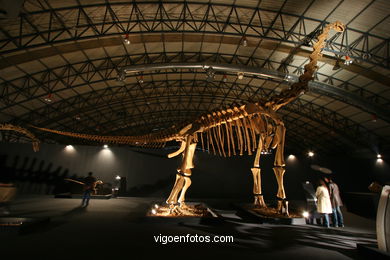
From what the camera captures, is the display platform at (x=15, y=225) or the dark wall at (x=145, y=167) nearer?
the display platform at (x=15, y=225)

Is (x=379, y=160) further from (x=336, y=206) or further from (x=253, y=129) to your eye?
(x=253, y=129)

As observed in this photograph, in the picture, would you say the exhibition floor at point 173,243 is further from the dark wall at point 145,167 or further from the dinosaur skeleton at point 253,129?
the dark wall at point 145,167

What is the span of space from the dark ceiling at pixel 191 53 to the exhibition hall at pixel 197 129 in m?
0.08

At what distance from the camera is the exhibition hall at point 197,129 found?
4125 millimetres

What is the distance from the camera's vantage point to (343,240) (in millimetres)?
4266

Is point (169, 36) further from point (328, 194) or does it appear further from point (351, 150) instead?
point (351, 150)

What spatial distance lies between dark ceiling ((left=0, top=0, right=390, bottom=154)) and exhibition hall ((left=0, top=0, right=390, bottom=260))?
0.08 m

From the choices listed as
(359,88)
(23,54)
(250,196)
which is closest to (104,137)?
(23,54)

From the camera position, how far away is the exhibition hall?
13.5 ft

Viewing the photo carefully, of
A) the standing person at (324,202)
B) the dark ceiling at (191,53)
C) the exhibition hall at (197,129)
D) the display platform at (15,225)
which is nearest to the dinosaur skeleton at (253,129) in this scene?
the exhibition hall at (197,129)

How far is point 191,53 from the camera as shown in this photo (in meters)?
12.5

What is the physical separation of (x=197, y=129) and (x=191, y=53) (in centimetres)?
802

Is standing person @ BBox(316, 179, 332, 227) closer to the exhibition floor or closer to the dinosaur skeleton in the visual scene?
the exhibition floor

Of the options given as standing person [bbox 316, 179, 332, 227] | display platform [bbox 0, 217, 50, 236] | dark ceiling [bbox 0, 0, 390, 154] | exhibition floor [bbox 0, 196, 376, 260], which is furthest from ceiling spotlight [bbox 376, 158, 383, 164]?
display platform [bbox 0, 217, 50, 236]
